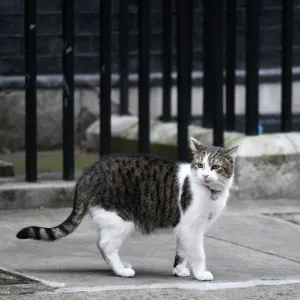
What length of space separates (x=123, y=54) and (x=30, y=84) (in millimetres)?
3442

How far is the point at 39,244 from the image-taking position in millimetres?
8453

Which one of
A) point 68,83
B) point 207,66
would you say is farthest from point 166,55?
point 68,83

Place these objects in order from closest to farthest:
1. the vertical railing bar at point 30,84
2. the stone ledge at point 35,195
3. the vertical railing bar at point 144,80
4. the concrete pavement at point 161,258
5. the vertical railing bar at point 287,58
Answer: the concrete pavement at point 161,258, the stone ledge at point 35,195, the vertical railing bar at point 30,84, the vertical railing bar at point 144,80, the vertical railing bar at point 287,58

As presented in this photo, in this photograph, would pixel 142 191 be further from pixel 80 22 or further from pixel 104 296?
pixel 80 22

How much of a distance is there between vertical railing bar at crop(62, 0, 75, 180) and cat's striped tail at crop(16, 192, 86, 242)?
287cm

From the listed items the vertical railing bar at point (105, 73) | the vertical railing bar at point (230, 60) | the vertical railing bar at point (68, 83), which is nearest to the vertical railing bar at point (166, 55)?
the vertical railing bar at point (230, 60)

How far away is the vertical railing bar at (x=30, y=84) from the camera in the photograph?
397 inches

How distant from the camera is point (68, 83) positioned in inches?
406

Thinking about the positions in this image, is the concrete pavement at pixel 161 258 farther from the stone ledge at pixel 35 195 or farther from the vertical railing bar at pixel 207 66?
the vertical railing bar at pixel 207 66

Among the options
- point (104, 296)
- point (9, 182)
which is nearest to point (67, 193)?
point (9, 182)

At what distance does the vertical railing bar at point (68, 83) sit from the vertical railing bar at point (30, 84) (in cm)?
32

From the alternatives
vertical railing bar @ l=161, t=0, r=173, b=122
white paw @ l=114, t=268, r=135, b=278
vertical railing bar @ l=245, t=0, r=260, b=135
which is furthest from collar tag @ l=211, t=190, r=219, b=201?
vertical railing bar @ l=161, t=0, r=173, b=122

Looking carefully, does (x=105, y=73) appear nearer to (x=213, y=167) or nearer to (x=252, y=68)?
(x=252, y=68)

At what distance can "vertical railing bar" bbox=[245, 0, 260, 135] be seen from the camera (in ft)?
35.8
